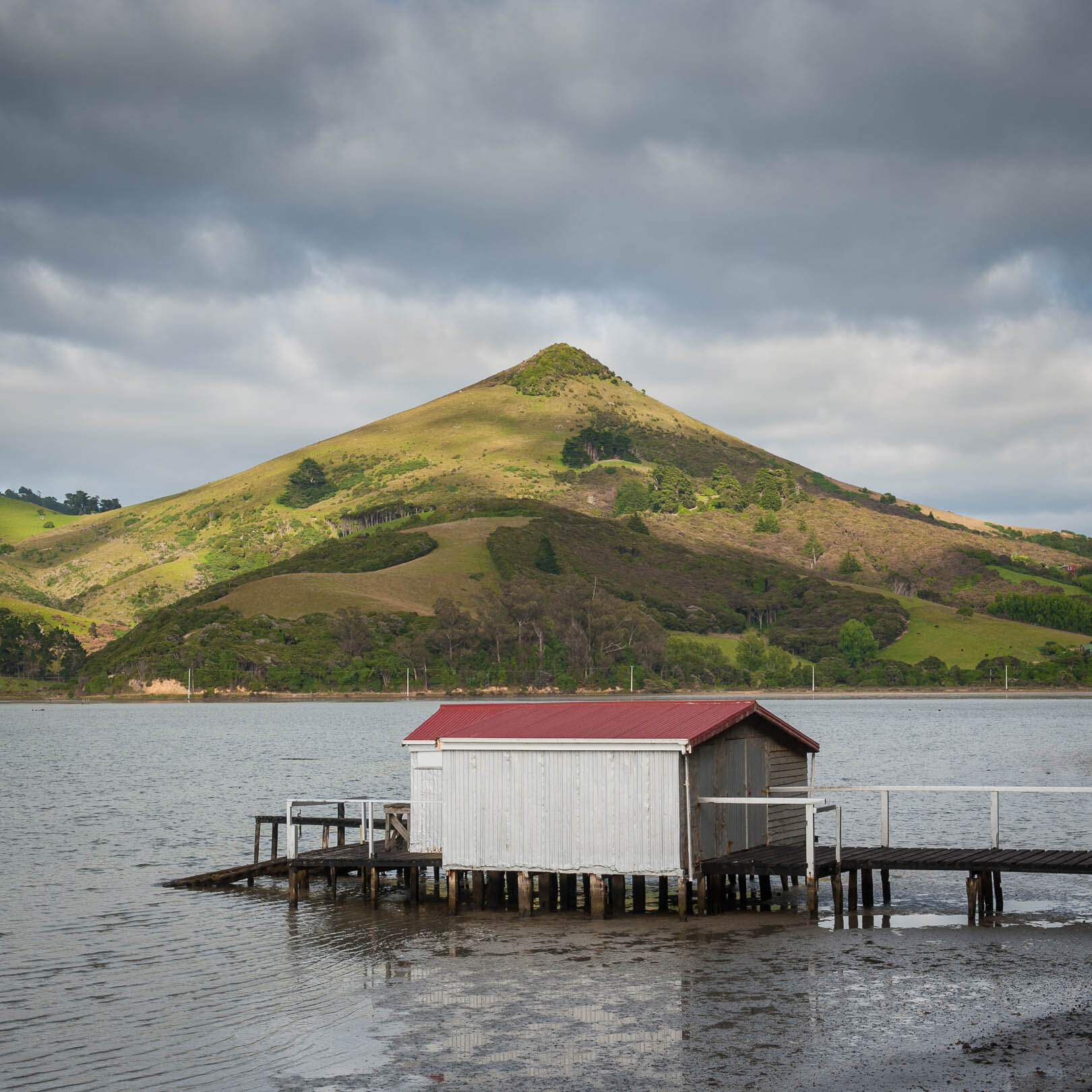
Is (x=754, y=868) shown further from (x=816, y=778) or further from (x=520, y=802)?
(x=816, y=778)

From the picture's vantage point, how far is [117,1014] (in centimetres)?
2127

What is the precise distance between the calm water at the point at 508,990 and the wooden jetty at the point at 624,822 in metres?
1.03

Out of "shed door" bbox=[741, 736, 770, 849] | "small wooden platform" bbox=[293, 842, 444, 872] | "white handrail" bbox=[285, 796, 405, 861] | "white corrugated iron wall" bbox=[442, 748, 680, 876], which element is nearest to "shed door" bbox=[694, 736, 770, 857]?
"shed door" bbox=[741, 736, 770, 849]

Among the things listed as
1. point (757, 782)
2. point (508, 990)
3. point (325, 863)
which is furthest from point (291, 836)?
point (508, 990)

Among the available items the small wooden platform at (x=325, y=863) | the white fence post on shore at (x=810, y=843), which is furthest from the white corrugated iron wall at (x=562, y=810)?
the white fence post on shore at (x=810, y=843)

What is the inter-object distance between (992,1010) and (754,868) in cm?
873

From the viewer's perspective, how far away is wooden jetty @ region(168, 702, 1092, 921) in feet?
89.0

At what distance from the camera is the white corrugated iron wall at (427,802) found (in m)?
29.3

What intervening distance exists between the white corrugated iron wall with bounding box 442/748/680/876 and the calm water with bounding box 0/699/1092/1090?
4.69 ft

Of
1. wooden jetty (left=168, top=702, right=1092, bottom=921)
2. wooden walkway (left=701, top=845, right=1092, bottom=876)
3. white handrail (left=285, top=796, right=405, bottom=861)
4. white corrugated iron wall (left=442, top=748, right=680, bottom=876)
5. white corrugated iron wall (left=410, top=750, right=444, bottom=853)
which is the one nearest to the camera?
wooden walkway (left=701, top=845, right=1092, bottom=876)

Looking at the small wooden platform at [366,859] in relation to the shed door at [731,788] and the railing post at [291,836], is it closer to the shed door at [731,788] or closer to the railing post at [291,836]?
the railing post at [291,836]

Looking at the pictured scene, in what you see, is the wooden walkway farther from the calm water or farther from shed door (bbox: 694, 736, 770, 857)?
the calm water

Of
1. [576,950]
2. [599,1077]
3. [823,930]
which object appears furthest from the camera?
[823,930]

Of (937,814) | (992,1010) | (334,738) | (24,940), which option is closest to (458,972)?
(992,1010)
